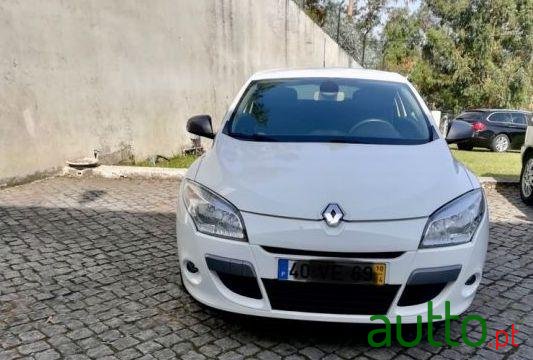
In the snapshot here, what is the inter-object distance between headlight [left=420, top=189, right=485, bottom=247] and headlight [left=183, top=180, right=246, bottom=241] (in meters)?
0.97

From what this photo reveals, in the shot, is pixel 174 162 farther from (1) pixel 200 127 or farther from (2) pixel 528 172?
(2) pixel 528 172

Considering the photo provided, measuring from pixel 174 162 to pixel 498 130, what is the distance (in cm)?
1165

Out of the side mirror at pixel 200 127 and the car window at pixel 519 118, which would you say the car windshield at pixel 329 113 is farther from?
the car window at pixel 519 118

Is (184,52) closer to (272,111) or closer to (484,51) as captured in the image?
(272,111)

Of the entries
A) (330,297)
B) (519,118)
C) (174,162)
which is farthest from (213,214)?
(519,118)

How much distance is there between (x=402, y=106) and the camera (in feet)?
12.5

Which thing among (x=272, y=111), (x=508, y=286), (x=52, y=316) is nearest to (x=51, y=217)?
(x=52, y=316)

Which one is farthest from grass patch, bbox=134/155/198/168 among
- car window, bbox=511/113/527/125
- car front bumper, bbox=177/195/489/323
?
car window, bbox=511/113/527/125

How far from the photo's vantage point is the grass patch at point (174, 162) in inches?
339

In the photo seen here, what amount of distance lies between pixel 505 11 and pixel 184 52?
19.7 metres

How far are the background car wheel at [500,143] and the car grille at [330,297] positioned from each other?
15.0 meters

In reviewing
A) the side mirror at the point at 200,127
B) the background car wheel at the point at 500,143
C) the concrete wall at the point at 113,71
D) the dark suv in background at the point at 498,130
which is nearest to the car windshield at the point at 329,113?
the side mirror at the point at 200,127

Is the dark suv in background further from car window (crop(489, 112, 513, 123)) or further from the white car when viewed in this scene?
the white car

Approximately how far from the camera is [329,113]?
12.1 ft
